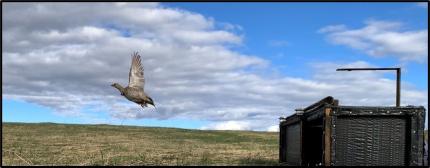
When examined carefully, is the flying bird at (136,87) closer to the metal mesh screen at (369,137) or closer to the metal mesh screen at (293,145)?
the metal mesh screen at (369,137)

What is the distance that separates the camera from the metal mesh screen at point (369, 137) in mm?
11234

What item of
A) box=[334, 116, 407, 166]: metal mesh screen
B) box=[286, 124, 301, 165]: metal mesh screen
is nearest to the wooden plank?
A: box=[334, 116, 407, 166]: metal mesh screen

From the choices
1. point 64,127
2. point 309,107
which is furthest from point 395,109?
point 64,127

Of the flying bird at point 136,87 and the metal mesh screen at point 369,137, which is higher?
the flying bird at point 136,87

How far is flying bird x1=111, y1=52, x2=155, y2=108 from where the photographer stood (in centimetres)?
1147

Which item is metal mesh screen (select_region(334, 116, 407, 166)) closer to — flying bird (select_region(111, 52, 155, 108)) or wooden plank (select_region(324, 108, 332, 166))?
wooden plank (select_region(324, 108, 332, 166))

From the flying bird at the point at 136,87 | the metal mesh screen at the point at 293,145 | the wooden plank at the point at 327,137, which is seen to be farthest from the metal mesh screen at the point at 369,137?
the flying bird at the point at 136,87

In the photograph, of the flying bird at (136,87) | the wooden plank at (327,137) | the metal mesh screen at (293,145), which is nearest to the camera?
the wooden plank at (327,137)

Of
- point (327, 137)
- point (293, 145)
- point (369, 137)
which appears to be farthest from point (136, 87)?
point (293, 145)

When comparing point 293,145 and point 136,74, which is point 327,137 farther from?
point 293,145

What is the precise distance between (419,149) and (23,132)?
91.5 ft

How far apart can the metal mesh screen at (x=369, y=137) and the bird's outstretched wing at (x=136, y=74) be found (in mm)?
3425

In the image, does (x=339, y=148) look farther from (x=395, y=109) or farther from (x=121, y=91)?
(x=121, y=91)

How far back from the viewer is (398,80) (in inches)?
537
